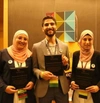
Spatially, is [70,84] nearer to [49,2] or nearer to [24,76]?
[24,76]

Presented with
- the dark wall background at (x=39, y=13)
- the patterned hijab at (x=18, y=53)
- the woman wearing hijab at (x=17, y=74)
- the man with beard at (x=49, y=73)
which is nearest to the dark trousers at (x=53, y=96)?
the man with beard at (x=49, y=73)

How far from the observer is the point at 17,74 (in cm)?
193

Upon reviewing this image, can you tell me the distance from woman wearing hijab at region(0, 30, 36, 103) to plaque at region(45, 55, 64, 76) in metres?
0.22

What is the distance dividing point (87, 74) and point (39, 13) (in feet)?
7.44

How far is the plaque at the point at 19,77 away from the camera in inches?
75.6

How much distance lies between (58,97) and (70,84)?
250mm

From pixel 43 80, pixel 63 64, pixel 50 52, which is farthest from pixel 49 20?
pixel 43 80

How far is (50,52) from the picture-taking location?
2.11 metres

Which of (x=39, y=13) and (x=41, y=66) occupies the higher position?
(x=39, y=13)

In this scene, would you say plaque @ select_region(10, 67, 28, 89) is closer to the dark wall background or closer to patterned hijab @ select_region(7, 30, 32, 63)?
patterned hijab @ select_region(7, 30, 32, 63)

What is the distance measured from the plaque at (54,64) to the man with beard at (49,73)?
25 mm

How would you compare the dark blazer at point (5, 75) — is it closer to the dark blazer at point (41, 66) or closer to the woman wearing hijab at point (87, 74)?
the dark blazer at point (41, 66)

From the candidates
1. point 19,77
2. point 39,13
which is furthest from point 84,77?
point 39,13

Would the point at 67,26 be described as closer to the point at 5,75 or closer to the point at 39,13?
the point at 39,13
